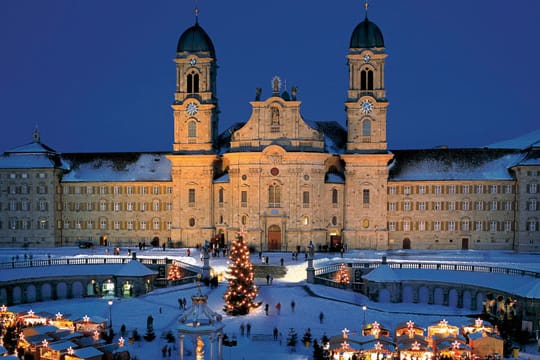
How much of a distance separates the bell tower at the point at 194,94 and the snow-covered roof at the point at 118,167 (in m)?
4.68

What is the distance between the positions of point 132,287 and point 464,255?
30712 mm

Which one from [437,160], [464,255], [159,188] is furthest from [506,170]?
[159,188]

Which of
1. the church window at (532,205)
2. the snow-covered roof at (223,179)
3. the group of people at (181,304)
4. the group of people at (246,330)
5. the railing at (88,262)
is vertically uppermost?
the snow-covered roof at (223,179)

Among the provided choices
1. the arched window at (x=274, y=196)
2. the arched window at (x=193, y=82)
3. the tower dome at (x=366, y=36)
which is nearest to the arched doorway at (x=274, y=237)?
the arched window at (x=274, y=196)

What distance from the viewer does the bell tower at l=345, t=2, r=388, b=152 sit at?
6994 cm

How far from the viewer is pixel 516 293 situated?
4528 cm

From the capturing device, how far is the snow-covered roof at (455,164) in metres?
71.0

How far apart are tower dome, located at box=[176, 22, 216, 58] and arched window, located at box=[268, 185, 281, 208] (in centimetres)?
1589

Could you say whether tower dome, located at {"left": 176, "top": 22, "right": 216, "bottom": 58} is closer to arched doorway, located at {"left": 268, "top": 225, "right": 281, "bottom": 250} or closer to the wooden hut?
arched doorway, located at {"left": 268, "top": 225, "right": 281, "bottom": 250}

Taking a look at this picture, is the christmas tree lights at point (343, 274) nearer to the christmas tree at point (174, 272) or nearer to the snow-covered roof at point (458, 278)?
the snow-covered roof at point (458, 278)

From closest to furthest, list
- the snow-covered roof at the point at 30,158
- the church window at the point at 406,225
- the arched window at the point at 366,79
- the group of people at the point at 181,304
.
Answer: the group of people at the point at 181,304 → the arched window at the point at 366,79 → the church window at the point at 406,225 → the snow-covered roof at the point at 30,158

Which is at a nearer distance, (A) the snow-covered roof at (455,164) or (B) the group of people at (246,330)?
(B) the group of people at (246,330)

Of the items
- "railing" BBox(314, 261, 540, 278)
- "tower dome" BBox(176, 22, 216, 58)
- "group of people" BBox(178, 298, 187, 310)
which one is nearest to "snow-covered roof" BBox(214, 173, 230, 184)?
"tower dome" BBox(176, 22, 216, 58)

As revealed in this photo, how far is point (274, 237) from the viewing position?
70.0m
